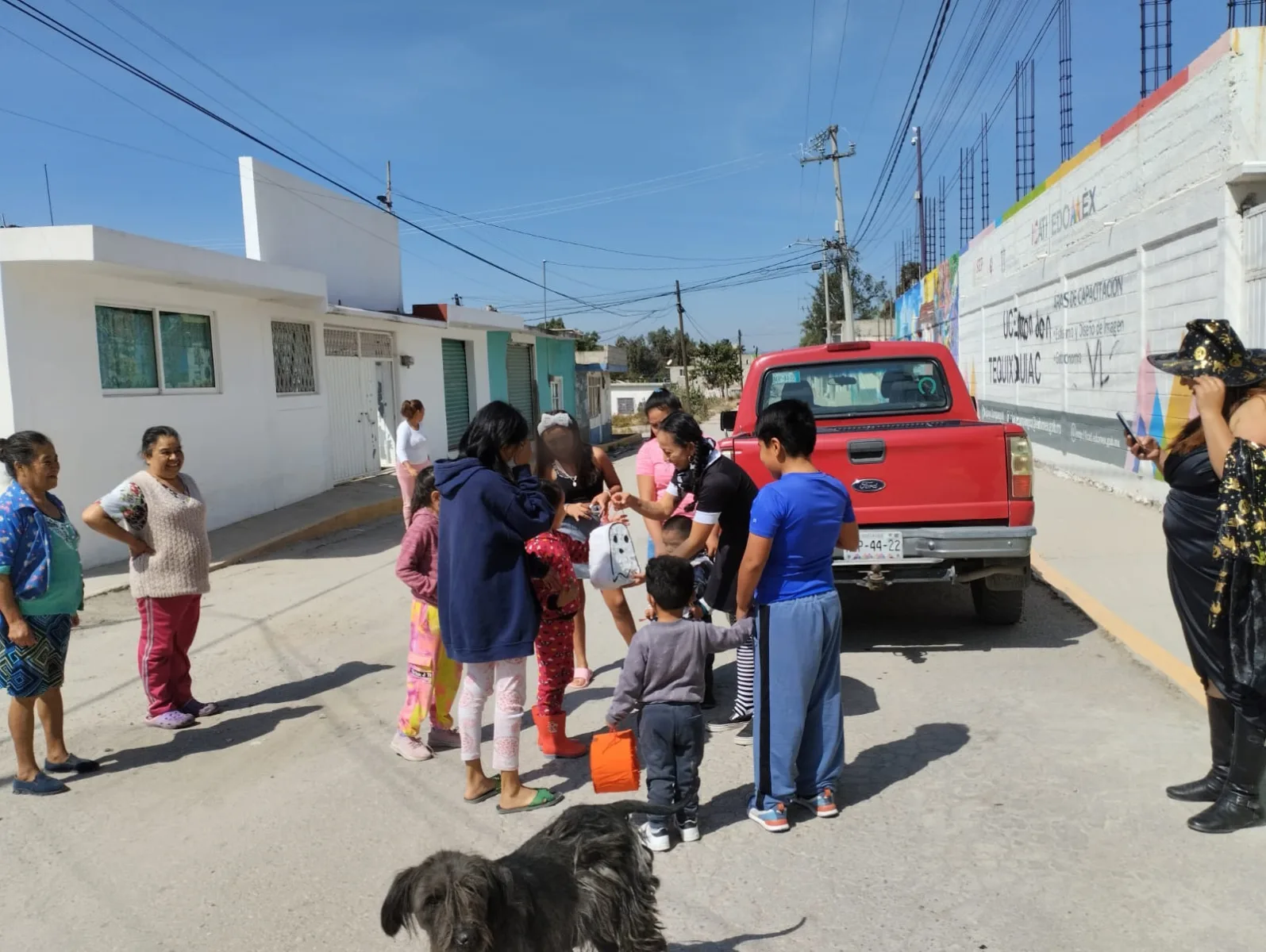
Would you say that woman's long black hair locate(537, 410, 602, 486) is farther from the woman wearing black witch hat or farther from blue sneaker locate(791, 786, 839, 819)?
the woman wearing black witch hat

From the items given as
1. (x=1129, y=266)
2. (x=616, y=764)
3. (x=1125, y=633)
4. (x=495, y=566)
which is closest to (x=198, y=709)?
(x=495, y=566)

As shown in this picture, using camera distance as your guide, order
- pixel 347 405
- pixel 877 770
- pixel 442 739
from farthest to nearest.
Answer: pixel 347 405, pixel 442 739, pixel 877 770

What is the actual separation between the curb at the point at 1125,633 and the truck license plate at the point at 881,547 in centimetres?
157

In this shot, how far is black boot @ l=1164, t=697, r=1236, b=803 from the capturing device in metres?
3.64

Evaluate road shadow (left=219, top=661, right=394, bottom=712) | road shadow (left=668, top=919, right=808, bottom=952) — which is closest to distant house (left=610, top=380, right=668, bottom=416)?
road shadow (left=219, top=661, right=394, bottom=712)

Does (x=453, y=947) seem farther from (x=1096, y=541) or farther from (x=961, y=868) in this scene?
(x=1096, y=541)

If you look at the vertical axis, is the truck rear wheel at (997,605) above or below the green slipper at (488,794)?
above

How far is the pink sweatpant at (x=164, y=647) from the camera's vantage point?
5207 millimetres

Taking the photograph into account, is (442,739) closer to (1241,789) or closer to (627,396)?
(1241,789)

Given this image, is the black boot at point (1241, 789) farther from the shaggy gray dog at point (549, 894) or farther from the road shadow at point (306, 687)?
the road shadow at point (306, 687)

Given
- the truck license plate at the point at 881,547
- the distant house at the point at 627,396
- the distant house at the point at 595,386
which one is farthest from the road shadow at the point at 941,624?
the distant house at the point at 627,396

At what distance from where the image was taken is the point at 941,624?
266 inches

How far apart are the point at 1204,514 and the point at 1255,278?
6414mm

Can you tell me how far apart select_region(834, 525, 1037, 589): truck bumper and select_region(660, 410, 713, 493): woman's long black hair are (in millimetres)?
1255
